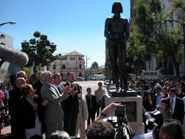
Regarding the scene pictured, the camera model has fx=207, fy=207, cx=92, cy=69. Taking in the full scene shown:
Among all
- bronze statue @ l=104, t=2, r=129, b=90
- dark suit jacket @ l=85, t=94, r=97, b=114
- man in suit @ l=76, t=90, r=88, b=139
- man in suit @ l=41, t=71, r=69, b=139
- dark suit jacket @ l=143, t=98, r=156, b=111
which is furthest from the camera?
dark suit jacket @ l=85, t=94, r=97, b=114

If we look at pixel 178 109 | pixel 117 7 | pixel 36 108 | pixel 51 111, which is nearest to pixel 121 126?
pixel 36 108

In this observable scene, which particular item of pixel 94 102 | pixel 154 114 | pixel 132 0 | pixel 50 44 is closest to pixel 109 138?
pixel 154 114

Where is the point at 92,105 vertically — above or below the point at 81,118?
above

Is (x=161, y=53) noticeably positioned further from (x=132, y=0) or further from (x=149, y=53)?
(x=132, y=0)

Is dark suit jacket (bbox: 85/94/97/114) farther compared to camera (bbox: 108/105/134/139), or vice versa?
dark suit jacket (bbox: 85/94/97/114)

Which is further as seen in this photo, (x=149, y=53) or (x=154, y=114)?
(x=149, y=53)

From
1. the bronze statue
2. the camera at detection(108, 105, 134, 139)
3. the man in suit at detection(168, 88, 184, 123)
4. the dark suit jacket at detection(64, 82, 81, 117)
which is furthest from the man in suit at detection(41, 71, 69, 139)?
the man in suit at detection(168, 88, 184, 123)

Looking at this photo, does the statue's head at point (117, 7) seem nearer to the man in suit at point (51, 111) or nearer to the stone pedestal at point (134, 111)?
the stone pedestal at point (134, 111)

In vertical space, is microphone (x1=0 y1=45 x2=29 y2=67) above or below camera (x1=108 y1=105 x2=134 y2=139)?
above

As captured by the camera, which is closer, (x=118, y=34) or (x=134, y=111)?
(x=134, y=111)

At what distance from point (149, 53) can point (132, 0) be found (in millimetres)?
47543

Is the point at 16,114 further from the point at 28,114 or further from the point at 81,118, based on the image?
the point at 81,118

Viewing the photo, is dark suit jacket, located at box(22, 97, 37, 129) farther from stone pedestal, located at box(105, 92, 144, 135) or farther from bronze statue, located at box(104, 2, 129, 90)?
bronze statue, located at box(104, 2, 129, 90)

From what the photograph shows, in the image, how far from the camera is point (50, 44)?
110 ft
